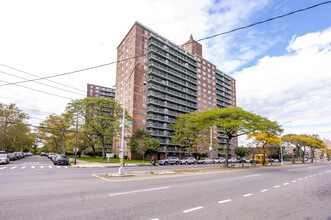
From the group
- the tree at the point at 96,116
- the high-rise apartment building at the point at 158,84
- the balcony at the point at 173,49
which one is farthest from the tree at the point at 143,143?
the balcony at the point at 173,49

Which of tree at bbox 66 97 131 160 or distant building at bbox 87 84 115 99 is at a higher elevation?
distant building at bbox 87 84 115 99

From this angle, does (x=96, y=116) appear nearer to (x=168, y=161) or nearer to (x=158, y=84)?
(x=168, y=161)

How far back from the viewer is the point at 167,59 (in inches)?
2477

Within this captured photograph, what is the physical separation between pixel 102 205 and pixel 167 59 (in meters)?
60.3

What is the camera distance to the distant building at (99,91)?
104 metres

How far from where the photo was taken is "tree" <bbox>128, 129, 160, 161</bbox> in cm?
4256

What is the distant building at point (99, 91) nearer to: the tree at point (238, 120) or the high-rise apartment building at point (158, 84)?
the high-rise apartment building at point (158, 84)

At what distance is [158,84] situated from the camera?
59344 mm

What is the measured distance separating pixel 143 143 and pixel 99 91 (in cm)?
7379

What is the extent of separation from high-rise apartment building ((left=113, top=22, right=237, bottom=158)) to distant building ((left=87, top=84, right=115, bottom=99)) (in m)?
42.6

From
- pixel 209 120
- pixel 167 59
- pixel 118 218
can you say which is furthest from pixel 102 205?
pixel 167 59

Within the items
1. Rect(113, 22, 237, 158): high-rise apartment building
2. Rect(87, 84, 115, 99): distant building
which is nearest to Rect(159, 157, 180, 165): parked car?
Rect(113, 22, 237, 158): high-rise apartment building

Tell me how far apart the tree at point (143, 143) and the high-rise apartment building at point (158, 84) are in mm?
3045

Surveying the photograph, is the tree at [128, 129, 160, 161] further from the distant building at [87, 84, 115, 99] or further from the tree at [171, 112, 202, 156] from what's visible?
the distant building at [87, 84, 115, 99]
